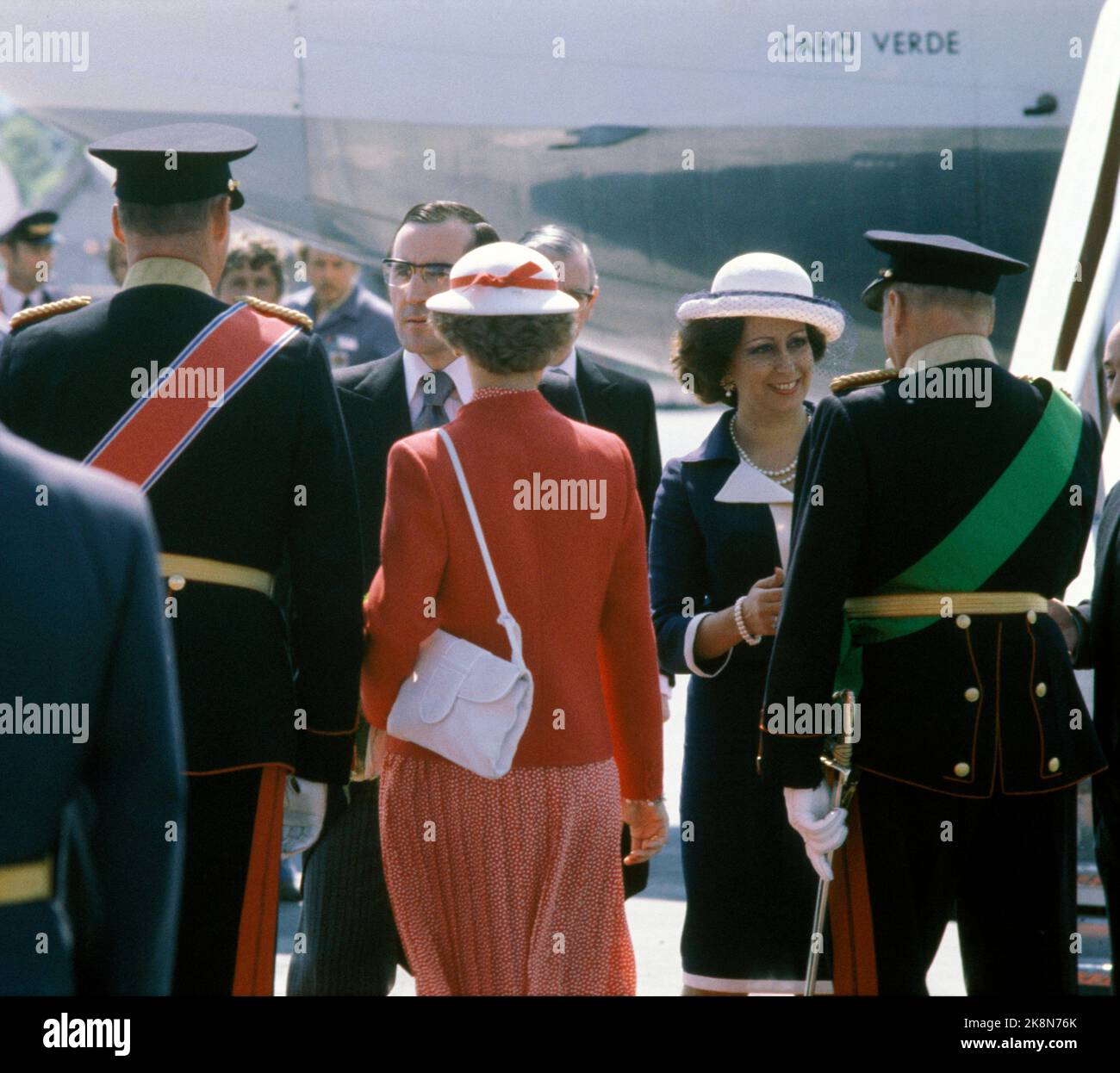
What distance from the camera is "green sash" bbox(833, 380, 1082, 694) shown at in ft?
10.2

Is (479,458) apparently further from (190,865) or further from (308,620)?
(190,865)

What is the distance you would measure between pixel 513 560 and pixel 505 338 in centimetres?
39

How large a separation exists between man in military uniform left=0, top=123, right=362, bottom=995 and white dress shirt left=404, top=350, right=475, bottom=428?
31.8 inches

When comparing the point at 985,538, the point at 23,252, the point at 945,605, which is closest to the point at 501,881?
the point at 945,605

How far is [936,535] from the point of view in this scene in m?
3.10

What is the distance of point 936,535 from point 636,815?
73 cm

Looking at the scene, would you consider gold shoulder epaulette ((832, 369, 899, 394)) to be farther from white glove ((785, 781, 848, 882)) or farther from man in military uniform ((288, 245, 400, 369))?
man in military uniform ((288, 245, 400, 369))

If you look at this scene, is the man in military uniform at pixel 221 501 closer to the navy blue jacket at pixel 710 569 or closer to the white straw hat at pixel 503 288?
the white straw hat at pixel 503 288

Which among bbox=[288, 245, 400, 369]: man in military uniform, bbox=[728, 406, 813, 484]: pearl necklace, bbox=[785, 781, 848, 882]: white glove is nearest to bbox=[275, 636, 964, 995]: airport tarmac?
bbox=[728, 406, 813, 484]: pearl necklace

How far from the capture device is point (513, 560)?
308cm

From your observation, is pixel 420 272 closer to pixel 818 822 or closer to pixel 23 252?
pixel 818 822

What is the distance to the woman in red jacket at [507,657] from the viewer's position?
3049mm
